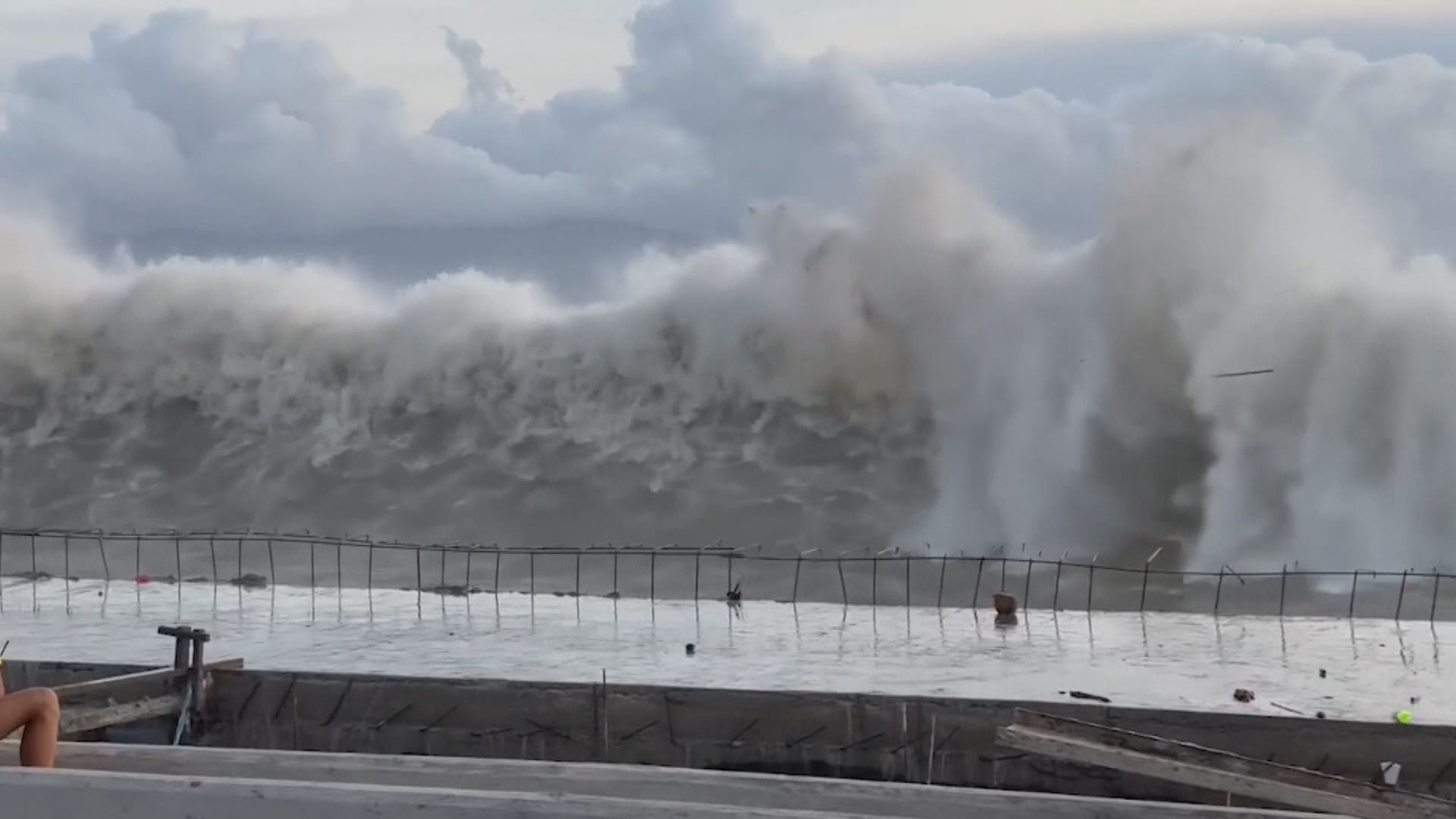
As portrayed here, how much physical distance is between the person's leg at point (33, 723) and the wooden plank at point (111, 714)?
194 cm

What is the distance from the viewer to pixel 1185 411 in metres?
16.9

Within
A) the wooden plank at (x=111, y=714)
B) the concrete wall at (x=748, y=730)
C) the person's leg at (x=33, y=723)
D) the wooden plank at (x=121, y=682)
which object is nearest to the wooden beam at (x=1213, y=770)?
the concrete wall at (x=748, y=730)

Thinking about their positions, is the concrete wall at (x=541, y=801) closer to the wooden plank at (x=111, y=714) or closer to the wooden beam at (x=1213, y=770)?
the wooden beam at (x=1213, y=770)

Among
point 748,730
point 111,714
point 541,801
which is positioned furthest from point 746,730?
point 541,801

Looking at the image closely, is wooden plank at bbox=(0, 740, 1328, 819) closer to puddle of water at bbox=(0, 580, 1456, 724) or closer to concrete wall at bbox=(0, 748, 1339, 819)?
concrete wall at bbox=(0, 748, 1339, 819)

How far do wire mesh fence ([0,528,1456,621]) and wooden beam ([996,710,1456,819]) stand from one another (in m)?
4.57

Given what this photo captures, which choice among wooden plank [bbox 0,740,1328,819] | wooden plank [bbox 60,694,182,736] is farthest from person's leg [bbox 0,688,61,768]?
wooden plank [bbox 60,694,182,736]

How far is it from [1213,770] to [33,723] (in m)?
3.65

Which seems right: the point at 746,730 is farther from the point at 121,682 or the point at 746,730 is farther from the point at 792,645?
the point at 121,682

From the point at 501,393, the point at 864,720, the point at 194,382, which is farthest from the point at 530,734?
the point at 194,382

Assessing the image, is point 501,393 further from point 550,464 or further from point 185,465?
point 185,465

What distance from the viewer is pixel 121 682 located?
23.0 ft

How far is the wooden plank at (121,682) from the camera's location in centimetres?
688

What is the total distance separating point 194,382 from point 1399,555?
15.7m
